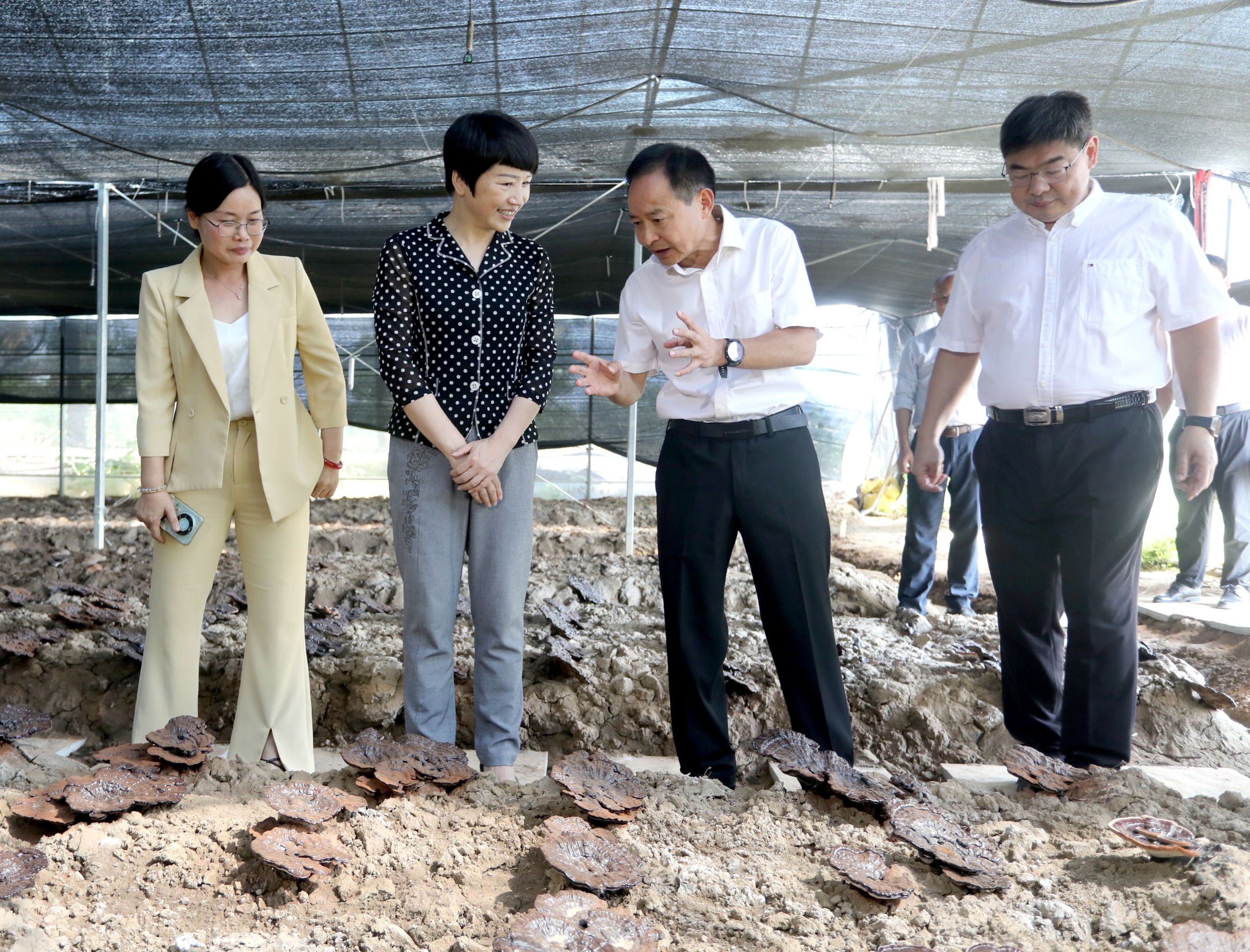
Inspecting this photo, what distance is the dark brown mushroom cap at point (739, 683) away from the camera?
3.55m

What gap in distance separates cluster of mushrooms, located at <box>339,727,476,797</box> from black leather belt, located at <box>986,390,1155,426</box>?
160 cm

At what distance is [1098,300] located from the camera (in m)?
2.33

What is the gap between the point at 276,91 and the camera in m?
4.92

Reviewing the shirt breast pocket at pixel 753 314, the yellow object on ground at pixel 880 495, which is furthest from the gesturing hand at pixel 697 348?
the yellow object on ground at pixel 880 495

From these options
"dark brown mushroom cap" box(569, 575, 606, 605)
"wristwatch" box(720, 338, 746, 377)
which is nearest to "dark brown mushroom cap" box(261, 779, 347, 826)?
"wristwatch" box(720, 338, 746, 377)

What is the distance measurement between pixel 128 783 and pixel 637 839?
1.01m

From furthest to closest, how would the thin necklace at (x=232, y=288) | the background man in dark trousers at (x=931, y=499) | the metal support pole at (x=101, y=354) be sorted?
the metal support pole at (x=101, y=354) < the background man in dark trousers at (x=931, y=499) < the thin necklace at (x=232, y=288)

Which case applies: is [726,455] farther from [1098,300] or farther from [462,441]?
[1098,300]

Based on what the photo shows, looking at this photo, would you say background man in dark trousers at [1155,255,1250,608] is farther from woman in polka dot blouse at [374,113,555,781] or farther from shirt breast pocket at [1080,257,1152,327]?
woman in polka dot blouse at [374,113,555,781]

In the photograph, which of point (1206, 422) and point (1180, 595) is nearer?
point (1206, 422)

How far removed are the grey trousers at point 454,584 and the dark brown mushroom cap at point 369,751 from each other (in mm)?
223

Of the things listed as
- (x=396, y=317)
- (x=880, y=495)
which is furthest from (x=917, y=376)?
(x=880, y=495)

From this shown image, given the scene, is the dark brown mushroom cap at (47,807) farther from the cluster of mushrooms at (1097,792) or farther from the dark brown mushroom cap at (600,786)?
the cluster of mushrooms at (1097,792)

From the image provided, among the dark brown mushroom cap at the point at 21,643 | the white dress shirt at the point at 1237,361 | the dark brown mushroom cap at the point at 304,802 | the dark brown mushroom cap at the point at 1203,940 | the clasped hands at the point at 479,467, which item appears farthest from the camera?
the white dress shirt at the point at 1237,361
